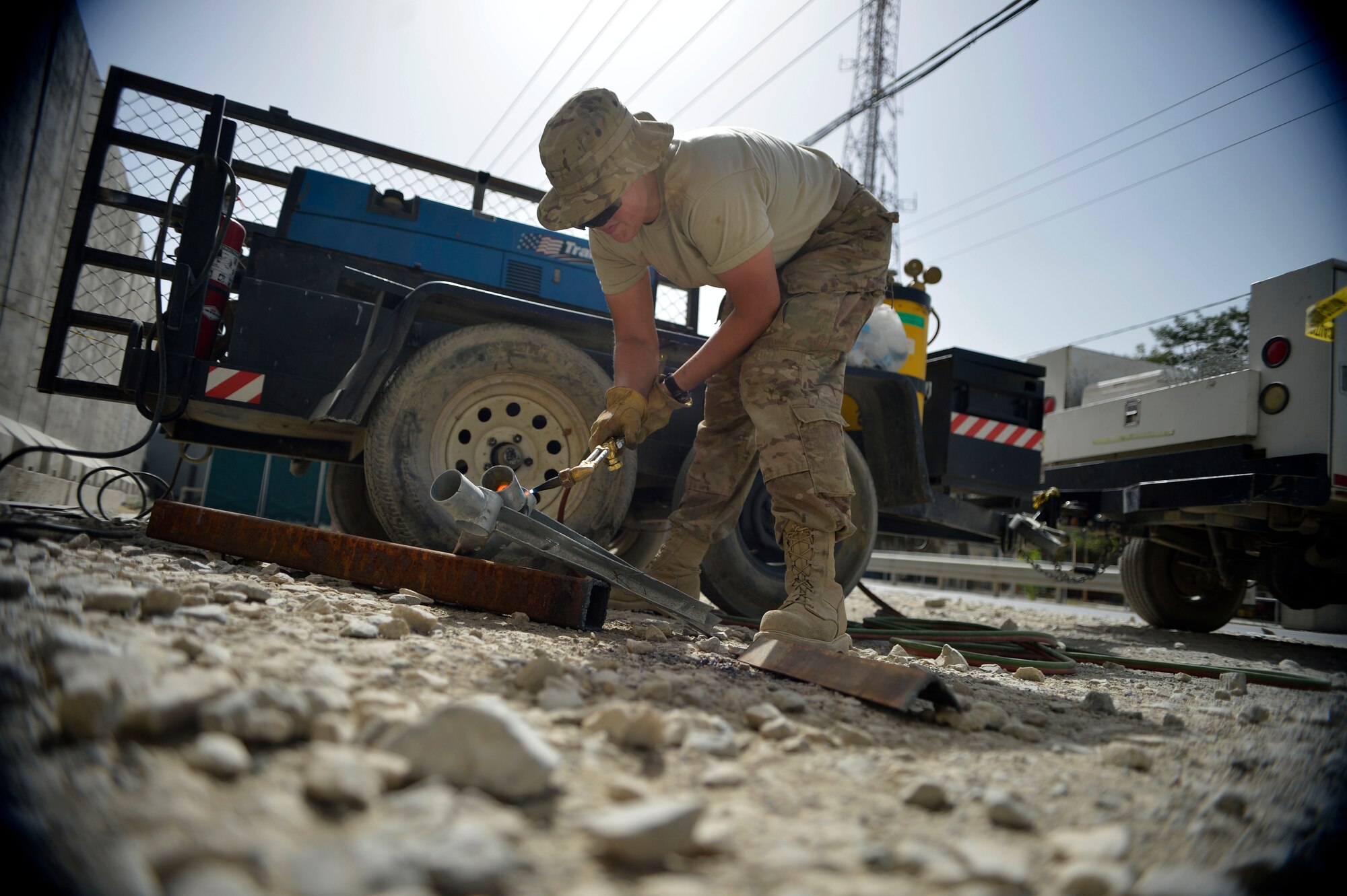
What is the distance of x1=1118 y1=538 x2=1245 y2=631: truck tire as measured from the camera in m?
5.22

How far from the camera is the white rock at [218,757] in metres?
0.79

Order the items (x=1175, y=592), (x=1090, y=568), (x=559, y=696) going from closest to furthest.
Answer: (x=559, y=696) → (x=1175, y=592) → (x=1090, y=568)

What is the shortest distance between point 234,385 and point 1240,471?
497 centimetres

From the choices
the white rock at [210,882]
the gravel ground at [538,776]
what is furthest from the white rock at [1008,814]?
the white rock at [210,882]

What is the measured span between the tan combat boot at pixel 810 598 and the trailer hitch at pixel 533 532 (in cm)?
29

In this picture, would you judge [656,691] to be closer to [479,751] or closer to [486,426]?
[479,751]

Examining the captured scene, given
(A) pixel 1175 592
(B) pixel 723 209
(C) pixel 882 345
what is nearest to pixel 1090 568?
(A) pixel 1175 592

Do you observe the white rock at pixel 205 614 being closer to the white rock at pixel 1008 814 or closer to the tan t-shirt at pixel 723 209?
the white rock at pixel 1008 814

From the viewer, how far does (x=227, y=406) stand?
286 cm

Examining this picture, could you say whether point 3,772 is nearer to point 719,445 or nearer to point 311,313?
point 719,445

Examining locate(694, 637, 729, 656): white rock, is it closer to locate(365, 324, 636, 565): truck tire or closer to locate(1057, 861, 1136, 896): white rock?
locate(365, 324, 636, 565): truck tire

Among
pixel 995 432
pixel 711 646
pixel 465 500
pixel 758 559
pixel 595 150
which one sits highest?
pixel 595 150

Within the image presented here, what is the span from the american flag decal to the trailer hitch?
2.10 metres

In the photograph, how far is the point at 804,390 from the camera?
7.46 ft
